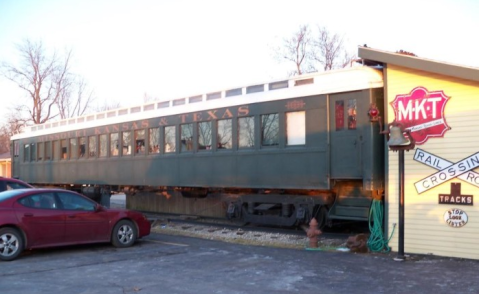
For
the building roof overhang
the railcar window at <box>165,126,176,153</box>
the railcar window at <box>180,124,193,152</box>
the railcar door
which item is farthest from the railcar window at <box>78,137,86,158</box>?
the building roof overhang

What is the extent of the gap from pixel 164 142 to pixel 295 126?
5.39m

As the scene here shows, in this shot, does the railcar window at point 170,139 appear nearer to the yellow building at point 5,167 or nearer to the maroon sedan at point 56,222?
the maroon sedan at point 56,222

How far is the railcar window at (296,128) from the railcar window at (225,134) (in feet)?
6.30

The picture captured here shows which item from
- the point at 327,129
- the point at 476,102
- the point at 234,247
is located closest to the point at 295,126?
the point at 327,129

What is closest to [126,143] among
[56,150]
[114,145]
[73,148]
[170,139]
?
[114,145]

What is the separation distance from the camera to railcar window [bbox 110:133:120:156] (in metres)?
18.7

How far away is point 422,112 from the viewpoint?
32.1ft

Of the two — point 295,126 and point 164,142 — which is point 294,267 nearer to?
point 295,126

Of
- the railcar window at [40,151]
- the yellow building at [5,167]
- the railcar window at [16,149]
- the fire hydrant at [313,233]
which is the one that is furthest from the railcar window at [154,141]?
the yellow building at [5,167]

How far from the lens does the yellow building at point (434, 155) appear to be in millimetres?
9234

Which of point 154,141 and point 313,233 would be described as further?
point 154,141

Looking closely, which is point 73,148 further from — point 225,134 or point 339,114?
point 339,114

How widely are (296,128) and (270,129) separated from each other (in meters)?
0.82

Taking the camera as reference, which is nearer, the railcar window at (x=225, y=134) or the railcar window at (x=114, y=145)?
the railcar window at (x=225, y=134)
